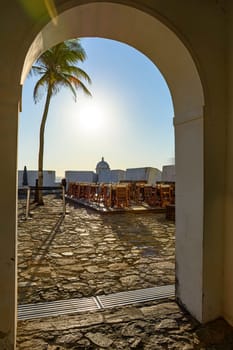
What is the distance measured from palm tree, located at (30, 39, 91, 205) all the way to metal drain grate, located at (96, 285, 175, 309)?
8.40 metres

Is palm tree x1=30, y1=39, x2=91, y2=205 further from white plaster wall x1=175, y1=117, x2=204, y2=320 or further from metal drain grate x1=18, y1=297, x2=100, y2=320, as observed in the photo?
white plaster wall x1=175, y1=117, x2=204, y2=320

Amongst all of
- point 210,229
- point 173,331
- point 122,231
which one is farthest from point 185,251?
point 122,231

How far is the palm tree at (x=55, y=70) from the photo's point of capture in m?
10.4

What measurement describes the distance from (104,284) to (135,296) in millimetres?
491

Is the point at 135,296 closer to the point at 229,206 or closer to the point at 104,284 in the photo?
the point at 104,284

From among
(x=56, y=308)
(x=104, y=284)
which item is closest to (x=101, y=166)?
(x=104, y=284)

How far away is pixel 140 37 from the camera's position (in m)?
2.68

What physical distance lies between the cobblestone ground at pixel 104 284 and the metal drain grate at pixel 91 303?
0.11 meters

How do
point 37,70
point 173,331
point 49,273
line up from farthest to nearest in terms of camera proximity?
point 37,70 < point 49,273 < point 173,331

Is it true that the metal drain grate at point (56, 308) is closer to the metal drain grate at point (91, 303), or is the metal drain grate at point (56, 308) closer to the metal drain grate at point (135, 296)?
the metal drain grate at point (91, 303)

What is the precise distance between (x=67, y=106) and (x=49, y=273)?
29.3 feet

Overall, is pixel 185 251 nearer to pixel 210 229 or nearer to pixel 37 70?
pixel 210 229

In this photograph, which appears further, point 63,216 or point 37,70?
point 37,70

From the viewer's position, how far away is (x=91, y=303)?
2797 millimetres
